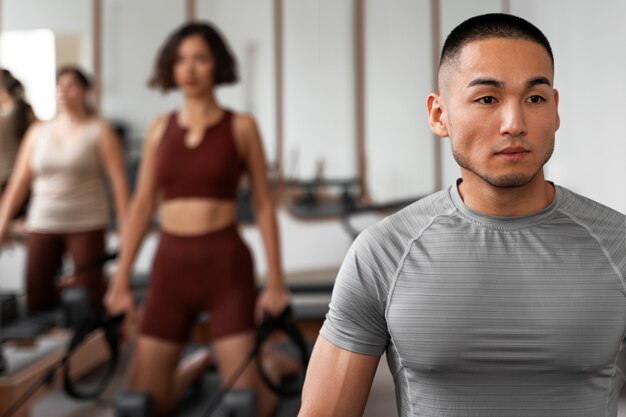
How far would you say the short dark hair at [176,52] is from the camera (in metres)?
1.37

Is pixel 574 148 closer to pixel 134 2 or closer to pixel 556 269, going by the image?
pixel 556 269

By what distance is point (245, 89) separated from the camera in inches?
144

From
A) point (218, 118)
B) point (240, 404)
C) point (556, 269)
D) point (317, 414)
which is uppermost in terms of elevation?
point (218, 118)

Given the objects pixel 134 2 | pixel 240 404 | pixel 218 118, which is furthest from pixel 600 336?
pixel 134 2

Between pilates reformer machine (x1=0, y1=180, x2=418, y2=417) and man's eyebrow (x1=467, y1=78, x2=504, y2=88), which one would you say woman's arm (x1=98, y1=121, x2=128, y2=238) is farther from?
man's eyebrow (x1=467, y1=78, x2=504, y2=88)

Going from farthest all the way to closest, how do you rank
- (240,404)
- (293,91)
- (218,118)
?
(293,91) < (218,118) < (240,404)

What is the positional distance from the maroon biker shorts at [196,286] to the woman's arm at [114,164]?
62cm

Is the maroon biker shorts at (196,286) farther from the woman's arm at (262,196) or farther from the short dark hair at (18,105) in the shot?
the short dark hair at (18,105)

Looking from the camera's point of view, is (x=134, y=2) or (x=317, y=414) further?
(x=134, y=2)

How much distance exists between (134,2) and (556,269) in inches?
142

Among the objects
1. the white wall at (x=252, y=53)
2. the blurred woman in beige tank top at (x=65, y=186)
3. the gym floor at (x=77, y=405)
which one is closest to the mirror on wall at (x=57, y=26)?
the white wall at (x=252, y=53)

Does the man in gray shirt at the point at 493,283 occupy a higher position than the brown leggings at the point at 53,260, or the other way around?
the man in gray shirt at the point at 493,283

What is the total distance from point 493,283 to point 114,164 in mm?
1711

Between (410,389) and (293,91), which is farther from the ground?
(293,91)
